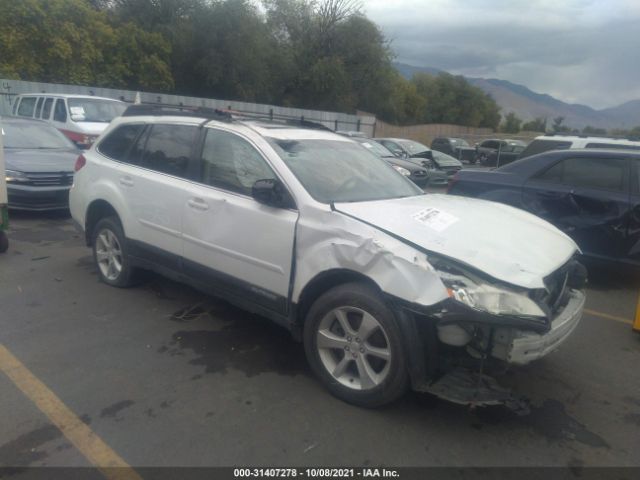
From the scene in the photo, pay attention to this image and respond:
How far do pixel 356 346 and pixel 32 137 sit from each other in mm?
8480

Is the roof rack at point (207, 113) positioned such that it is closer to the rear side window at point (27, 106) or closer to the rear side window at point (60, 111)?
the rear side window at point (60, 111)

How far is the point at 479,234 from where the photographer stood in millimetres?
3467

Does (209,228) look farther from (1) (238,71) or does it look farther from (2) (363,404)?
(1) (238,71)

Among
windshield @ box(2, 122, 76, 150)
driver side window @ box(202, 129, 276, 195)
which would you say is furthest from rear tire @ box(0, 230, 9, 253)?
driver side window @ box(202, 129, 276, 195)

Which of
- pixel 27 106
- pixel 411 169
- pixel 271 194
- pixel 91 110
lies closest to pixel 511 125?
pixel 411 169

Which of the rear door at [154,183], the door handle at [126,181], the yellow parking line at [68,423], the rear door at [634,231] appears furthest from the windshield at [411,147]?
the yellow parking line at [68,423]

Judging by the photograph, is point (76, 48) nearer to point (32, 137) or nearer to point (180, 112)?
point (32, 137)

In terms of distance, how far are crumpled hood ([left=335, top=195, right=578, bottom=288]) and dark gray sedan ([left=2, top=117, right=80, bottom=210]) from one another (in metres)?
6.49

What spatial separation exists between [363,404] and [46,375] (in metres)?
2.18

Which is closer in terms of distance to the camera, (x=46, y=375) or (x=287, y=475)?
(x=287, y=475)

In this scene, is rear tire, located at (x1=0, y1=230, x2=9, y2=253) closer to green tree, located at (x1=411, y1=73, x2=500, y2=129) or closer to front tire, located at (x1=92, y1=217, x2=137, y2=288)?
front tire, located at (x1=92, y1=217, x2=137, y2=288)

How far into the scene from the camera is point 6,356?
154 inches

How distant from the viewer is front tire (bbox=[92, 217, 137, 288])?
5.23 metres

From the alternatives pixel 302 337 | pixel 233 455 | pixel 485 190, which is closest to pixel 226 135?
pixel 302 337
